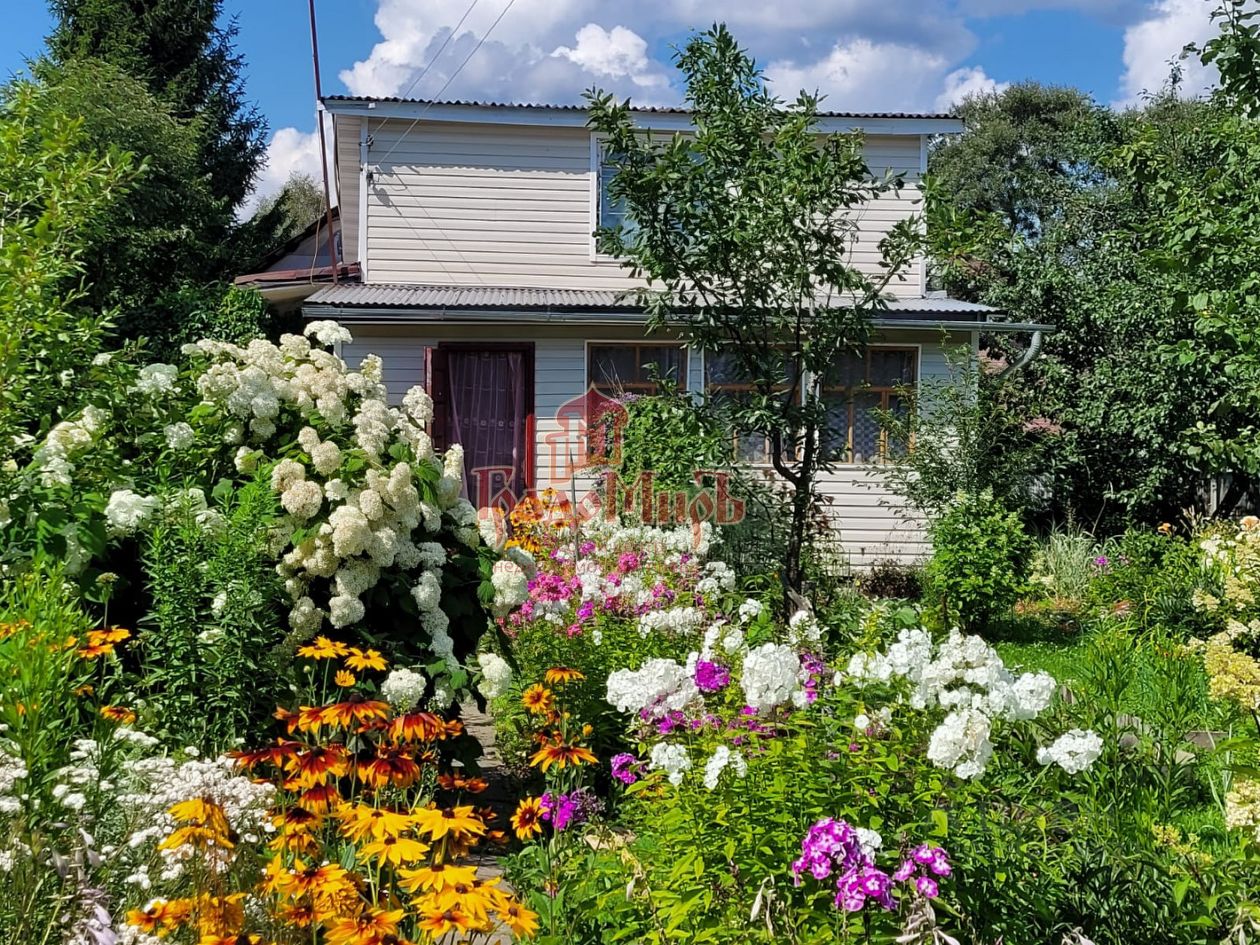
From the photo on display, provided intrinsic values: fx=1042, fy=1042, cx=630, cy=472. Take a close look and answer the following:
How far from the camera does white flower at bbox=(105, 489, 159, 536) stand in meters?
3.59

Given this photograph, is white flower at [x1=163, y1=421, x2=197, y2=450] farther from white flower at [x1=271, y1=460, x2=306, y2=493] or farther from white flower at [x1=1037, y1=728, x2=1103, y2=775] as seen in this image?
white flower at [x1=1037, y1=728, x2=1103, y2=775]

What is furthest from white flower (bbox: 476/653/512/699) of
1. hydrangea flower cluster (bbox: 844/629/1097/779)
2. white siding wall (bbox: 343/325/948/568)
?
white siding wall (bbox: 343/325/948/568)

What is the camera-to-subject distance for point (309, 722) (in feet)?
7.85

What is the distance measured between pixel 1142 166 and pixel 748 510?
4.09 m

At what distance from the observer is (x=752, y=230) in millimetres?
6461

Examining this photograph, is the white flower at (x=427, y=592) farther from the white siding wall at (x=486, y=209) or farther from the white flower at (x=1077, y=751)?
the white siding wall at (x=486, y=209)

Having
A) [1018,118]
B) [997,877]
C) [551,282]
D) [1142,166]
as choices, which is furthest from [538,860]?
[1018,118]

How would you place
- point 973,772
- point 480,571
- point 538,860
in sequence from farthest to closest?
point 480,571
point 538,860
point 973,772

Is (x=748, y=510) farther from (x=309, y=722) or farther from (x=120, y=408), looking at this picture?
(x=309, y=722)

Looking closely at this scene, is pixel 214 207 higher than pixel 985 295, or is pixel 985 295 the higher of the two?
pixel 214 207

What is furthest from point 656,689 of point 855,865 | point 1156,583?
point 1156,583

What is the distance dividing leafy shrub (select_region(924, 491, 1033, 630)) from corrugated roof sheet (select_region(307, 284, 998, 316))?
3067 millimetres

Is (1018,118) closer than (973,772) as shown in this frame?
No

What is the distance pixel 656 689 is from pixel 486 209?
34.9 feet
